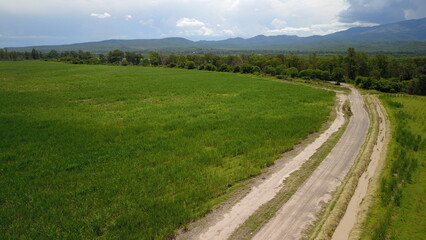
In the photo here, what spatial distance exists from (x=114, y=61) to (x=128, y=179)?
144554mm

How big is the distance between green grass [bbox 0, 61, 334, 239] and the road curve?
2336mm

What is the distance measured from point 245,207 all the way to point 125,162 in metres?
6.80

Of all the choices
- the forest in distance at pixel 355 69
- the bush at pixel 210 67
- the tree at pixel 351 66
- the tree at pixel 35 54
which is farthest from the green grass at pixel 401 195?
the tree at pixel 35 54

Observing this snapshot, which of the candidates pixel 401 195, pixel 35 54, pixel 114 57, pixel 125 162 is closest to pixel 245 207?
pixel 401 195

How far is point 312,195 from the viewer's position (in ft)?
31.7

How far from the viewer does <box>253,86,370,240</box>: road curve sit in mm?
7625

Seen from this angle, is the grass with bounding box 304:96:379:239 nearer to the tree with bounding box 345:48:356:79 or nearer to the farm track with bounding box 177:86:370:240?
the farm track with bounding box 177:86:370:240

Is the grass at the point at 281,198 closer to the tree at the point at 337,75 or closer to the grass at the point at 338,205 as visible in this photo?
the grass at the point at 338,205

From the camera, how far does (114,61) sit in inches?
5453

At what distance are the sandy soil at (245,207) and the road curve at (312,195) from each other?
82cm

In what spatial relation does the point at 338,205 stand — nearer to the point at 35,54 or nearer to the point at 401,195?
the point at 401,195

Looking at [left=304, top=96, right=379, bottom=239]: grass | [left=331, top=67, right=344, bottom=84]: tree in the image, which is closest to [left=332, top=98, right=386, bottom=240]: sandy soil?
[left=304, top=96, right=379, bottom=239]: grass

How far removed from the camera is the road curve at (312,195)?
762 centimetres

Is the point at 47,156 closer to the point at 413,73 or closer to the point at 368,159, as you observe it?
the point at 368,159
